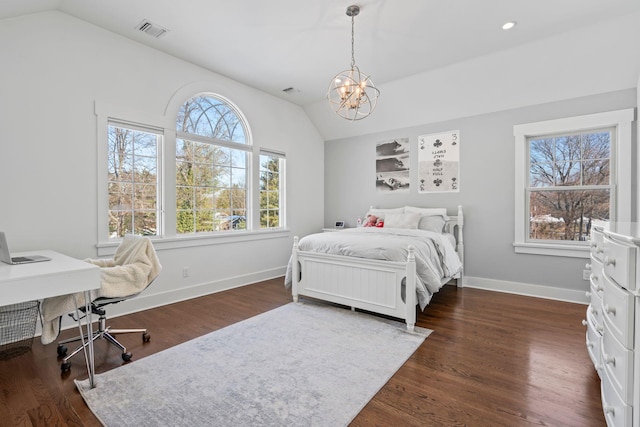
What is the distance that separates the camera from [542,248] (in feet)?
12.4

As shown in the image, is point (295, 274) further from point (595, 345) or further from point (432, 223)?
point (595, 345)

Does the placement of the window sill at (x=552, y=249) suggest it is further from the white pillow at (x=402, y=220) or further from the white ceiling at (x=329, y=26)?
the white ceiling at (x=329, y=26)

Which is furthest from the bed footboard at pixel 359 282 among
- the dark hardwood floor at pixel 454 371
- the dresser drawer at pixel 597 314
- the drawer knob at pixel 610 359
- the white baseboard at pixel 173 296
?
the drawer knob at pixel 610 359

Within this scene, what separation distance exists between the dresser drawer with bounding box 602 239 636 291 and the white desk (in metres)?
2.48

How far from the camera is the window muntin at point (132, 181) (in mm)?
3193

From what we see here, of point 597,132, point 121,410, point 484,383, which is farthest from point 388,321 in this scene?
point 597,132

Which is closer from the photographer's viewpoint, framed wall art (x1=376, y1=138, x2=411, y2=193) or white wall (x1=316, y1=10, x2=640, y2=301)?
white wall (x1=316, y1=10, x2=640, y2=301)

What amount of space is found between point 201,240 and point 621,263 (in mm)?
3752

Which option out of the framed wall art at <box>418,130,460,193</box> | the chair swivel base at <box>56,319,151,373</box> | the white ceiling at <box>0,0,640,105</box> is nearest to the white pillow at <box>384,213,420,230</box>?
the framed wall art at <box>418,130,460,193</box>

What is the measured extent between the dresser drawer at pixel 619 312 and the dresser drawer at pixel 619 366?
3cm

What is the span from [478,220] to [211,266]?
367cm

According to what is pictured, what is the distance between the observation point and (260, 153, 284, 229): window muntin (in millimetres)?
4762

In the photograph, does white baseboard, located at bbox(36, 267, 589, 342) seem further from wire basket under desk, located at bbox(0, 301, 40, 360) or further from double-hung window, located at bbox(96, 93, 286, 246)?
double-hung window, located at bbox(96, 93, 286, 246)

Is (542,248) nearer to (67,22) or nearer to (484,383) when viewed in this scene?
(484,383)
